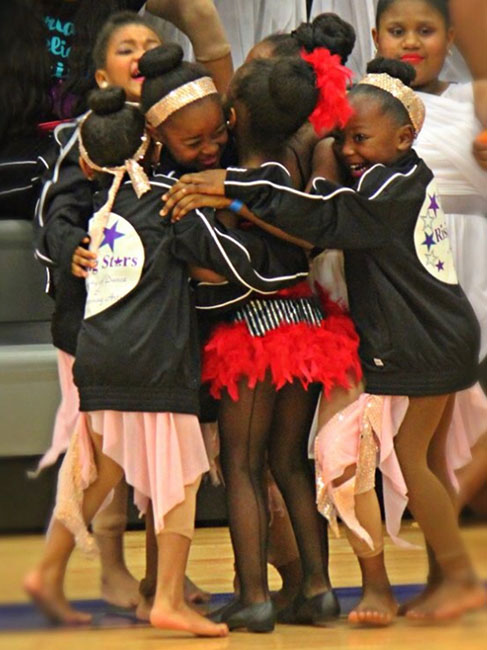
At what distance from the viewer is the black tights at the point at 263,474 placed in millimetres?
2205

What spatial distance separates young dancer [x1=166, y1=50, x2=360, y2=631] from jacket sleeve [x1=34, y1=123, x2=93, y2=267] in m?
0.27

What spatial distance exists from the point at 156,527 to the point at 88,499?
0.14m

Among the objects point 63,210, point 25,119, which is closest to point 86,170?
point 63,210

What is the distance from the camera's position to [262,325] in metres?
2.22

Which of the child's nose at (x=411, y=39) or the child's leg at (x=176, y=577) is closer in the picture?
the child's leg at (x=176, y=577)

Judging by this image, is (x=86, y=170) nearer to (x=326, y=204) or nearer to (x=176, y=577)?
(x=326, y=204)

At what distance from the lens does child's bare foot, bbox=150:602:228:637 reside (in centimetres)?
→ 213

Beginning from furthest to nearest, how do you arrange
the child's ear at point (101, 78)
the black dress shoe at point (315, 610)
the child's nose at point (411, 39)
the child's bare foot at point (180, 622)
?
1. the child's nose at point (411, 39)
2. the child's ear at point (101, 78)
3. the black dress shoe at point (315, 610)
4. the child's bare foot at point (180, 622)

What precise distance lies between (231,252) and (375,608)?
600mm

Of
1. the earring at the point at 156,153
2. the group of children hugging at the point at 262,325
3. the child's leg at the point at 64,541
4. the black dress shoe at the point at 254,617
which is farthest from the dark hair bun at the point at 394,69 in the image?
the black dress shoe at the point at 254,617

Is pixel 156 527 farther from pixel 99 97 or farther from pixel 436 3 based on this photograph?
pixel 436 3

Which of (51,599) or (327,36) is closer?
(51,599)

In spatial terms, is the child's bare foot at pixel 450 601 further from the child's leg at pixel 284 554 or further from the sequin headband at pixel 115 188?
the sequin headband at pixel 115 188

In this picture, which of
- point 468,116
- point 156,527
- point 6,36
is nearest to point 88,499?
point 156,527
